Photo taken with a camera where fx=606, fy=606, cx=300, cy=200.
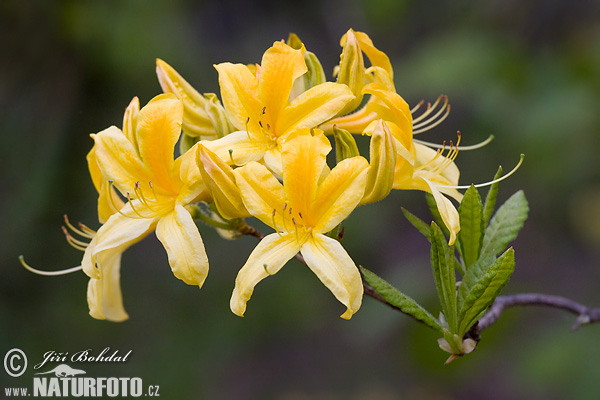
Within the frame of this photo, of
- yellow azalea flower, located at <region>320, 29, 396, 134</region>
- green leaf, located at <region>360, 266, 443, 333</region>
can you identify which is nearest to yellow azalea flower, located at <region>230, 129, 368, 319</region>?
green leaf, located at <region>360, 266, 443, 333</region>

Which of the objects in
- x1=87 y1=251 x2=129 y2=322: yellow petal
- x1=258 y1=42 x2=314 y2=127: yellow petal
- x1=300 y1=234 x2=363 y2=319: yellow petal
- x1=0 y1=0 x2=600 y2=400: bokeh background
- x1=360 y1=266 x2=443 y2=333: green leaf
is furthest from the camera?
x1=0 y1=0 x2=600 y2=400: bokeh background

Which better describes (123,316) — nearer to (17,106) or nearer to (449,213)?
(449,213)

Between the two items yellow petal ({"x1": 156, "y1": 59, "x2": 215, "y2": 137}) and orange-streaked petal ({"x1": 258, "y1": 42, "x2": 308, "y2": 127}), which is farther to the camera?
yellow petal ({"x1": 156, "y1": 59, "x2": 215, "y2": 137})

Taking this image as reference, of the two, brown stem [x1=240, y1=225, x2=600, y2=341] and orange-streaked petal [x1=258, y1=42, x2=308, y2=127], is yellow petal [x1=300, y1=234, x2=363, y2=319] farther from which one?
orange-streaked petal [x1=258, y1=42, x2=308, y2=127]

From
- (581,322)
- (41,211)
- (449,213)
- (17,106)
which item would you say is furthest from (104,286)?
(17,106)

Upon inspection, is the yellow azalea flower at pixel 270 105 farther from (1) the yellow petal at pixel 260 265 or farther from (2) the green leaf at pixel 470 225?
(2) the green leaf at pixel 470 225

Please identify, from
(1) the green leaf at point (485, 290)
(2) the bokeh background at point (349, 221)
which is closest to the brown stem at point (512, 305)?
(1) the green leaf at point (485, 290)
